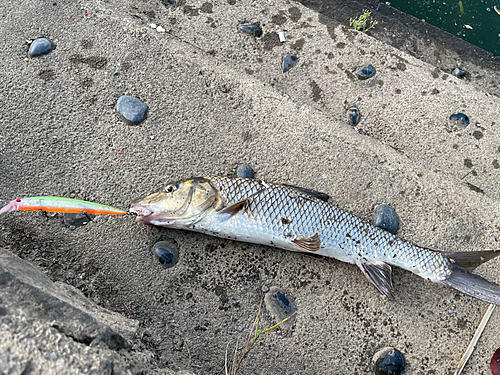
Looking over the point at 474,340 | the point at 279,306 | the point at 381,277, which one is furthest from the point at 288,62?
the point at 474,340

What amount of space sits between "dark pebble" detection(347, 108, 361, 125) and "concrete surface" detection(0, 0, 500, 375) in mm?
73

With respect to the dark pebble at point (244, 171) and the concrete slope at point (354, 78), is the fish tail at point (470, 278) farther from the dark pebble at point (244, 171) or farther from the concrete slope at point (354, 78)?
the dark pebble at point (244, 171)

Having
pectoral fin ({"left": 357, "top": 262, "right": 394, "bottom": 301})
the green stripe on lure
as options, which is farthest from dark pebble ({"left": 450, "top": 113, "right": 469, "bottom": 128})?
the green stripe on lure

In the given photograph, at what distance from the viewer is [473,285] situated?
3.03m

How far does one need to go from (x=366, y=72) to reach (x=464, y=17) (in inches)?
96.7

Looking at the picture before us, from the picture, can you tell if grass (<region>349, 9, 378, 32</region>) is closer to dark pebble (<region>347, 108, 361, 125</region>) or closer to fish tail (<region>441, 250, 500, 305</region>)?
dark pebble (<region>347, 108, 361, 125</region>)

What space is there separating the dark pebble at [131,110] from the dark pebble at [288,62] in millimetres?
1646

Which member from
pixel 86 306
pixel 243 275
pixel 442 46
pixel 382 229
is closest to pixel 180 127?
pixel 243 275

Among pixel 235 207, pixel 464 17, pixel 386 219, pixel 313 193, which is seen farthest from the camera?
pixel 464 17

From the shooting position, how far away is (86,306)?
247 centimetres

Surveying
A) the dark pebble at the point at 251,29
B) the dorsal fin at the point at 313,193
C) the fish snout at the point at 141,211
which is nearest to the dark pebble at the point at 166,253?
the fish snout at the point at 141,211

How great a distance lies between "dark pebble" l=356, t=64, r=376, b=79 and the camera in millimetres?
4082

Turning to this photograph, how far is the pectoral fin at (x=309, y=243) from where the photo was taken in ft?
9.72

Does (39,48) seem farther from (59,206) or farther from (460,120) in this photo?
(460,120)
